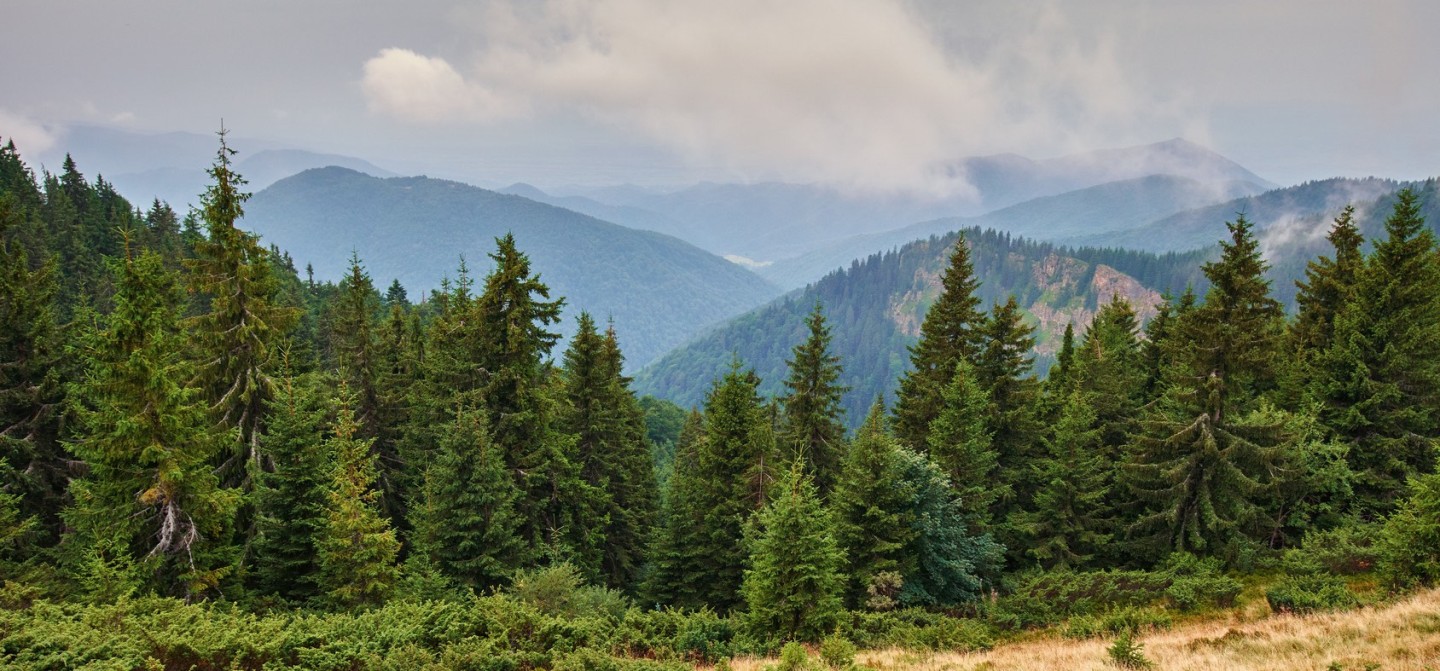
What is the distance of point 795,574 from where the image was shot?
57.8 ft

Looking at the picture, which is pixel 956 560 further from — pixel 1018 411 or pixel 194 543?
pixel 194 543

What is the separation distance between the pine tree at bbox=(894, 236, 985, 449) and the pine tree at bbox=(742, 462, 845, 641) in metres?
13.9

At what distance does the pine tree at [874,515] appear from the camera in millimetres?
21656

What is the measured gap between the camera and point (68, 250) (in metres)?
59.5

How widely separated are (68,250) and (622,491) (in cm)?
6626

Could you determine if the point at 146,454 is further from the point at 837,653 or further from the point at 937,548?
the point at 937,548

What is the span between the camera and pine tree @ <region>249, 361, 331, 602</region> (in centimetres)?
1864

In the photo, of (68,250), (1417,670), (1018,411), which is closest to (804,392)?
(1018,411)

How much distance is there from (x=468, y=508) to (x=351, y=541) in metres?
4.38

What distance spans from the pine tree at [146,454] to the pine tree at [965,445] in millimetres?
24585

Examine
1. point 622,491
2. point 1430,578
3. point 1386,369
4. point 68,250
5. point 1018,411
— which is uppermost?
point 68,250

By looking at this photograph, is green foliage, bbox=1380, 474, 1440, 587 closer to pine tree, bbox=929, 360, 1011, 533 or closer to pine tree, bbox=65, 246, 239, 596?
pine tree, bbox=929, 360, 1011, 533

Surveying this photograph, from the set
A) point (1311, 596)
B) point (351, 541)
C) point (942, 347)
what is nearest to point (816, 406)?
point (942, 347)

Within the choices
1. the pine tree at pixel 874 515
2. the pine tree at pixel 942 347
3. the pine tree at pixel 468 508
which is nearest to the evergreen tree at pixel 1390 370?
the pine tree at pixel 942 347
